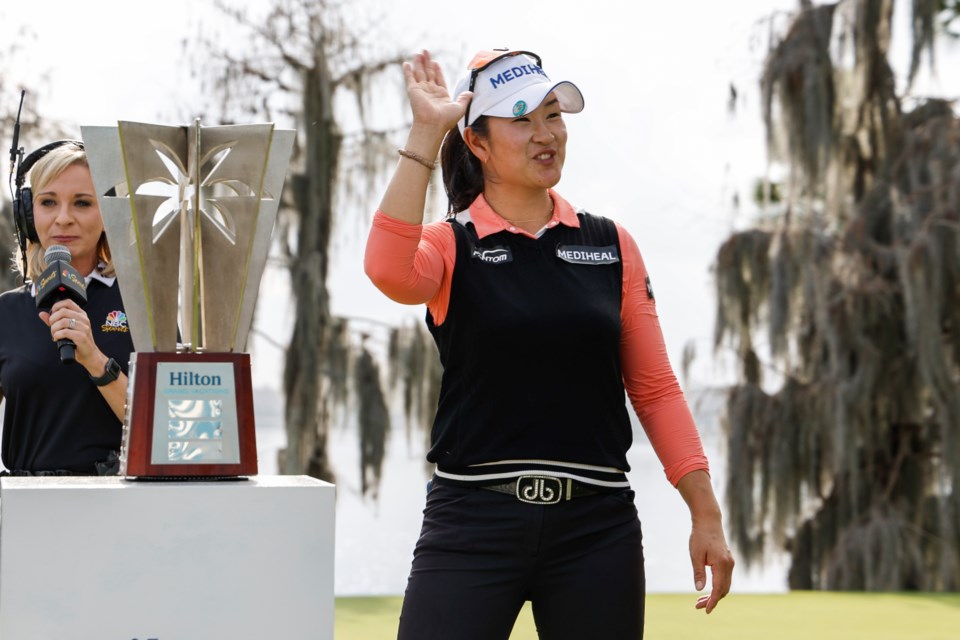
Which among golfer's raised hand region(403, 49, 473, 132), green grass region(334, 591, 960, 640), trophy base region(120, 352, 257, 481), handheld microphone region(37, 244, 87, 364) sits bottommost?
green grass region(334, 591, 960, 640)

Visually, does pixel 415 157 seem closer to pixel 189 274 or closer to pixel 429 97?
pixel 429 97

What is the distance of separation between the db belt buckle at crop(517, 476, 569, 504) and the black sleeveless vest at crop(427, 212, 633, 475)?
0.02 meters

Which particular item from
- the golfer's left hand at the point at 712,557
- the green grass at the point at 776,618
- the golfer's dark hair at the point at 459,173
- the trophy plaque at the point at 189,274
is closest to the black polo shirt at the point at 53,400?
the trophy plaque at the point at 189,274

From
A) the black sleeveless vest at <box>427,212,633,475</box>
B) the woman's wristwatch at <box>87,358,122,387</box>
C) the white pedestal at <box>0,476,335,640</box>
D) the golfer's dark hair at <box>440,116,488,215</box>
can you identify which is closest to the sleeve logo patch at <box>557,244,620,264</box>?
the black sleeveless vest at <box>427,212,633,475</box>

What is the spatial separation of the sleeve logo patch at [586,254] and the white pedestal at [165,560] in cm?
43

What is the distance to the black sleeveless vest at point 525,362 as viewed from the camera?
5.53 feet

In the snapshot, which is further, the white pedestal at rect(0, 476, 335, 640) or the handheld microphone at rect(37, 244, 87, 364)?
the handheld microphone at rect(37, 244, 87, 364)

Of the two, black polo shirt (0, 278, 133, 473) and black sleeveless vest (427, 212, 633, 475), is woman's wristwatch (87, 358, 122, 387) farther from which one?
black sleeveless vest (427, 212, 633, 475)

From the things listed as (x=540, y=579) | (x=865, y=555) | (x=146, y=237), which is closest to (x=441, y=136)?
(x=146, y=237)

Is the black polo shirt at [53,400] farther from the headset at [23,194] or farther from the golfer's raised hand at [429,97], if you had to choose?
the golfer's raised hand at [429,97]

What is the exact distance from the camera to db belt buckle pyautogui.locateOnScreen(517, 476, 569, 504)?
66.1 inches

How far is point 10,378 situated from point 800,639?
284 cm

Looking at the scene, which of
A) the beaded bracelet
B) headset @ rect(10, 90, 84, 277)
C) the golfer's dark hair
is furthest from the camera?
headset @ rect(10, 90, 84, 277)

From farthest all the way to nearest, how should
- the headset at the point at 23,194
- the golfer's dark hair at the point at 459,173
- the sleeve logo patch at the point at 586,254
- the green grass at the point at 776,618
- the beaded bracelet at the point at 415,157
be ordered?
the green grass at the point at 776,618
the headset at the point at 23,194
the golfer's dark hair at the point at 459,173
the sleeve logo patch at the point at 586,254
the beaded bracelet at the point at 415,157
